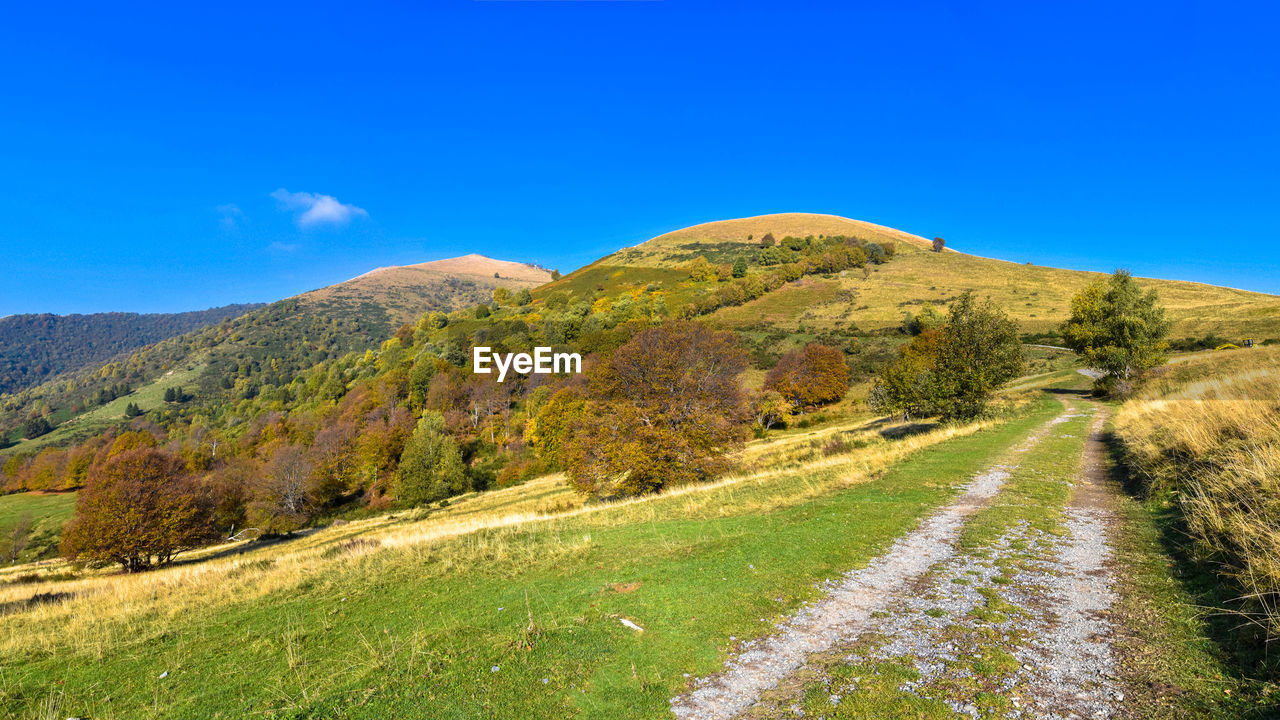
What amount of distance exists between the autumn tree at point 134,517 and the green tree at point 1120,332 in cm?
7827

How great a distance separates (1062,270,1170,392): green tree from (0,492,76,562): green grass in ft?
357

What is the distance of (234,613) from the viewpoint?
9.68m

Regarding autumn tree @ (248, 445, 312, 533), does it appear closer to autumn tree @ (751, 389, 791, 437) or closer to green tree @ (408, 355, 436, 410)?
green tree @ (408, 355, 436, 410)

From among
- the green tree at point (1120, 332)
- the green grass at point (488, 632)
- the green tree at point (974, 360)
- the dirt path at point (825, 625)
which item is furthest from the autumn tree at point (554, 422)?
the green tree at point (1120, 332)

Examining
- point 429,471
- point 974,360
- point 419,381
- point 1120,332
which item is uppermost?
point 1120,332

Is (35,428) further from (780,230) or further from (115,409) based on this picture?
(780,230)

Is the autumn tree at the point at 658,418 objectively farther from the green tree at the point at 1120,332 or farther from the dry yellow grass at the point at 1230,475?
the green tree at the point at 1120,332

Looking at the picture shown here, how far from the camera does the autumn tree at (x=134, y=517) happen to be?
3728 centimetres

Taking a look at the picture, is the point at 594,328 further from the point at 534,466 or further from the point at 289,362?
the point at 289,362

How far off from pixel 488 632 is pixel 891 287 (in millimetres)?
131891

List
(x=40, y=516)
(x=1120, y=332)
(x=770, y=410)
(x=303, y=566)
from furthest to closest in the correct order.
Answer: (x=40, y=516), (x=770, y=410), (x=1120, y=332), (x=303, y=566)

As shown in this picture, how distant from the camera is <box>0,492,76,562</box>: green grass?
210 ft

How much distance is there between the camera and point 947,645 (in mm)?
6137

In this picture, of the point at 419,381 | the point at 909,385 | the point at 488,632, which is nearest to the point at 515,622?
the point at 488,632
